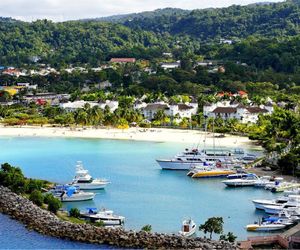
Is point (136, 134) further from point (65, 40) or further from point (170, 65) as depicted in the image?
point (65, 40)

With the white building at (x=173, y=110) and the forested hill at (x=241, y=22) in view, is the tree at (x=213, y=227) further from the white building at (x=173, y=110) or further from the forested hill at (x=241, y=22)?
the forested hill at (x=241, y=22)

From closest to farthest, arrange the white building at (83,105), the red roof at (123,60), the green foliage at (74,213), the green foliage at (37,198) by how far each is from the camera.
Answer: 1. the green foliage at (74,213)
2. the green foliage at (37,198)
3. the white building at (83,105)
4. the red roof at (123,60)

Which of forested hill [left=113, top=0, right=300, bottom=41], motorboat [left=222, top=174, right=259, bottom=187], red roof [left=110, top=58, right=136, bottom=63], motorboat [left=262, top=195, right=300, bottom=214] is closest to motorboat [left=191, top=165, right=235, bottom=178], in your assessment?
motorboat [left=222, top=174, right=259, bottom=187]

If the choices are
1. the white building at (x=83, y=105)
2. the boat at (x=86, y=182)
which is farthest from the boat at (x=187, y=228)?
the white building at (x=83, y=105)

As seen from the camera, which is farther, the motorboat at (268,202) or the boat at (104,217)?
the motorboat at (268,202)

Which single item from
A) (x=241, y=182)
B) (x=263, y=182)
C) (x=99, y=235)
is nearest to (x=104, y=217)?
(x=99, y=235)

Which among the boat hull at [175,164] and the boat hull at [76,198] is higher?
the boat hull at [175,164]

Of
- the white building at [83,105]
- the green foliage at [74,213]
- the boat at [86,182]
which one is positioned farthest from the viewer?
the white building at [83,105]
